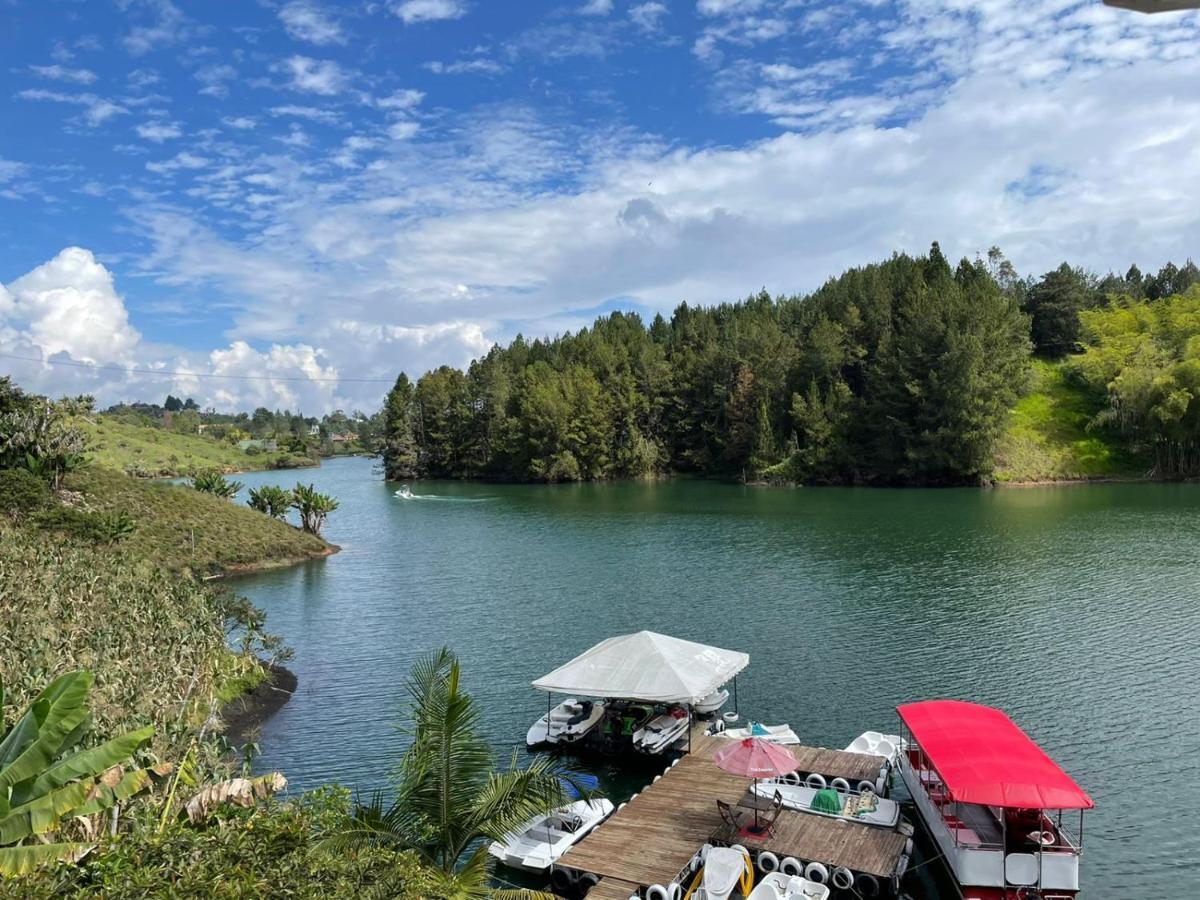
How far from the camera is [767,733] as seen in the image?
22375mm

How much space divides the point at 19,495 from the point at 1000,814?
40.6 m

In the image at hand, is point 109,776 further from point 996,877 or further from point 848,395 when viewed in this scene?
point 848,395

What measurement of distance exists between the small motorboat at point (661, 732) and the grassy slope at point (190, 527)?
32.4 m

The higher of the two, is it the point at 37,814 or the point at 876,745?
the point at 37,814

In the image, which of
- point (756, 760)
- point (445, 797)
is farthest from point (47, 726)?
point (756, 760)

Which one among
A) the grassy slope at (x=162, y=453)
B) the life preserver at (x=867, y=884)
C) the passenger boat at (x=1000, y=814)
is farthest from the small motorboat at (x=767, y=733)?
the grassy slope at (x=162, y=453)

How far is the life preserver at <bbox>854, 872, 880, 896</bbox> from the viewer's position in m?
16.0

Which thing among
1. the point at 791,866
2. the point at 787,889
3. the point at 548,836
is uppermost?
the point at 787,889

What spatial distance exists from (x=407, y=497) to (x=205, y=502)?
4529cm

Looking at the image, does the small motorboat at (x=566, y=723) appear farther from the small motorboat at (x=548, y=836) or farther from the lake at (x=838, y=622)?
the small motorboat at (x=548, y=836)

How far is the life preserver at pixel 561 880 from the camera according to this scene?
54.7 ft

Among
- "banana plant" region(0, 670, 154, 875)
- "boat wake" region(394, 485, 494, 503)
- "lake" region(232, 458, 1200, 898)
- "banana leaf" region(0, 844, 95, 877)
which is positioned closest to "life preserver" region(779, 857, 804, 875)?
"lake" region(232, 458, 1200, 898)

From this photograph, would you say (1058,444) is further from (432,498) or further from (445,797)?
(445,797)

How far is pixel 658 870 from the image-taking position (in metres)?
16.0
